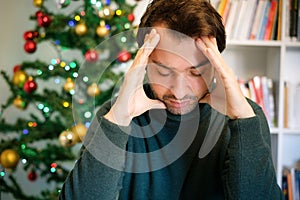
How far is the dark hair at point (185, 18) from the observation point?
0.92m

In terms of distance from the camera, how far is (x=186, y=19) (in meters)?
0.92

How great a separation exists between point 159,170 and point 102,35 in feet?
4.58

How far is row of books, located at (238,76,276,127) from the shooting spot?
228 cm

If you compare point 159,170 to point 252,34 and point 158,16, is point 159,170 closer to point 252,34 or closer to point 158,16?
point 158,16

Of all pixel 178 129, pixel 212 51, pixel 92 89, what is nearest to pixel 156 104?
pixel 178 129

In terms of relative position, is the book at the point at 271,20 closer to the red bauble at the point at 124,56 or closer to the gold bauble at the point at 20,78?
the red bauble at the point at 124,56

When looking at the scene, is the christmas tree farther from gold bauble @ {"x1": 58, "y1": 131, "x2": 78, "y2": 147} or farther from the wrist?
the wrist

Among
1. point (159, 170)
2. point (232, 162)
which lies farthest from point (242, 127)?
point (159, 170)

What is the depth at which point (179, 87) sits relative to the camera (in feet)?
2.99

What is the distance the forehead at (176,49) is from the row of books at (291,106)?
1483 mm

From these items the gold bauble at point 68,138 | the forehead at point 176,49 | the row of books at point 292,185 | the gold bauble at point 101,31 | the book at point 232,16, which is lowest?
the row of books at point 292,185

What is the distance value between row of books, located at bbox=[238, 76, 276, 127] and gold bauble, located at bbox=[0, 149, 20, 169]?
1.27 m

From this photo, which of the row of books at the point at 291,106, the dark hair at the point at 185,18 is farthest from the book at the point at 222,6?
the dark hair at the point at 185,18

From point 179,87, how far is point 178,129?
13cm
